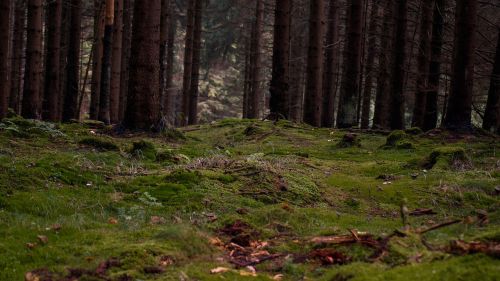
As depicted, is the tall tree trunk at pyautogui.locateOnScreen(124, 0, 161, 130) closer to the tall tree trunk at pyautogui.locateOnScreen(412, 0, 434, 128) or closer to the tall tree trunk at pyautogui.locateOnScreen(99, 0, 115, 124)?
the tall tree trunk at pyautogui.locateOnScreen(99, 0, 115, 124)

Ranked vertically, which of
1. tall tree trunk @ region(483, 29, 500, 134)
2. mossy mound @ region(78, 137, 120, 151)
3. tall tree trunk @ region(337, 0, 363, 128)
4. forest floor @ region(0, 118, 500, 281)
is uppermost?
tall tree trunk @ region(337, 0, 363, 128)

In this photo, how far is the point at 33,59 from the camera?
52.5 feet

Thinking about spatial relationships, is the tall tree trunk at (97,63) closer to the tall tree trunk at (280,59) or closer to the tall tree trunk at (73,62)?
the tall tree trunk at (73,62)

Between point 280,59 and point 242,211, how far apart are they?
12860mm

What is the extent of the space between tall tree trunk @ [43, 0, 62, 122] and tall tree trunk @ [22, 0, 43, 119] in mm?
3376

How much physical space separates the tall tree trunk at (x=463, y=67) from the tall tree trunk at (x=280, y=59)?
619cm

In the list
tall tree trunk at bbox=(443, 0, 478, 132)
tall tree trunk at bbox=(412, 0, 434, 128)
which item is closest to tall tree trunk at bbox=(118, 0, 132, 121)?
tall tree trunk at bbox=(412, 0, 434, 128)

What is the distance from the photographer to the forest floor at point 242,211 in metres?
4.66

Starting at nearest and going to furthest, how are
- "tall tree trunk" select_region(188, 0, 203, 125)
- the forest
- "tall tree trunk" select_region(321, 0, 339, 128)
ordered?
1. the forest
2. "tall tree trunk" select_region(321, 0, 339, 128)
3. "tall tree trunk" select_region(188, 0, 203, 125)

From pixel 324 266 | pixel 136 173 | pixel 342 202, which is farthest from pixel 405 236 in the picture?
pixel 136 173

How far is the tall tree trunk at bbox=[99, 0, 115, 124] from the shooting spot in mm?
20344

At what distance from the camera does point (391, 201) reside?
8953 mm

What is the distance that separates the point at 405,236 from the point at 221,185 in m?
4.08

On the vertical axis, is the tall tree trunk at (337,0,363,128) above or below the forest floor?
above
